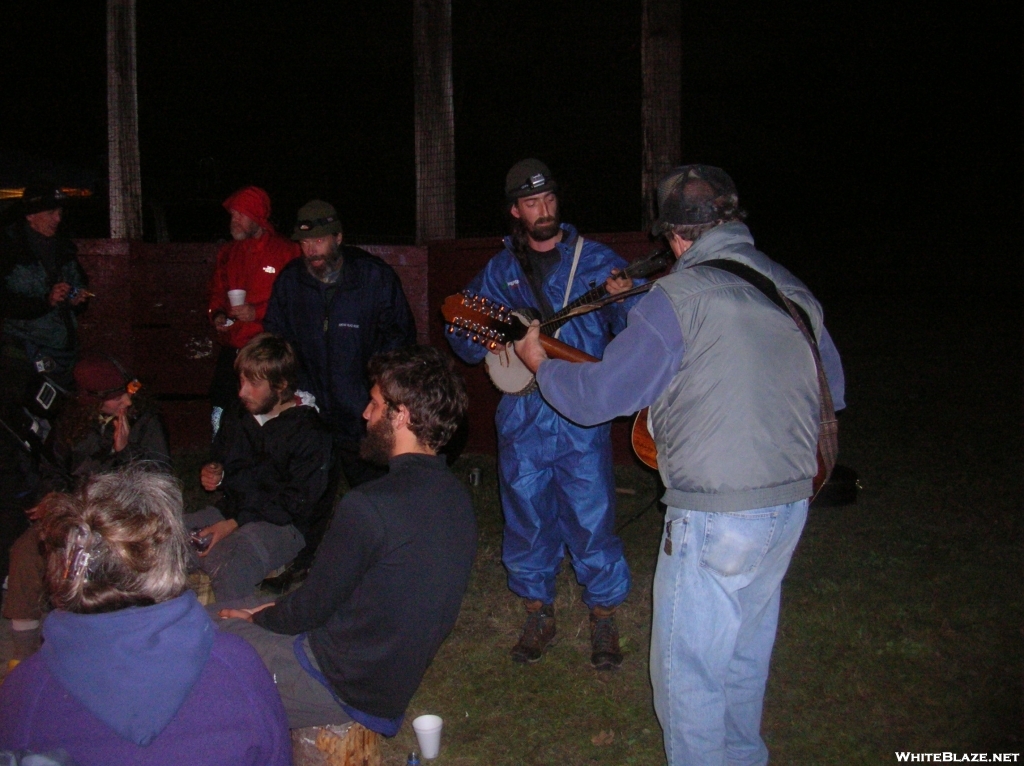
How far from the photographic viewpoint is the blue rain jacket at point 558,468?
398 cm

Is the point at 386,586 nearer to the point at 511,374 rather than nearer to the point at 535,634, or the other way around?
the point at 511,374

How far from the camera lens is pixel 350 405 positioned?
481 centimetres

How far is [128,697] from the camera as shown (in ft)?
5.35

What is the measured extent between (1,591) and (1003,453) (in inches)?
307

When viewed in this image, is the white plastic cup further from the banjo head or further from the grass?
the banjo head

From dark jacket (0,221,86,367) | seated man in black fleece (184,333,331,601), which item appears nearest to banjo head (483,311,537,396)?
seated man in black fleece (184,333,331,601)

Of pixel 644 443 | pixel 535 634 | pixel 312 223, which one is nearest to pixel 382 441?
pixel 644 443

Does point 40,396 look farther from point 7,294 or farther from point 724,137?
point 724,137

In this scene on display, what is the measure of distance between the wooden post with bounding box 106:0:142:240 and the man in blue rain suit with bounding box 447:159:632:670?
4586 millimetres

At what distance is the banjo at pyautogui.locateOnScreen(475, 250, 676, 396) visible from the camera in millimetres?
3861

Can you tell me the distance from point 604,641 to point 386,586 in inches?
71.0

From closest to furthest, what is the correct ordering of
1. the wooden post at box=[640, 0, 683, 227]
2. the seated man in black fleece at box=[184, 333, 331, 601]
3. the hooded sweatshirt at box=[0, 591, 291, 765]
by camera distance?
1. the hooded sweatshirt at box=[0, 591, 291, 765]
2. the seated man in black fleece at box=[184, 333, 331, 601]
3. the wooden post at box=[640, 0, 683, 227]
